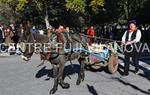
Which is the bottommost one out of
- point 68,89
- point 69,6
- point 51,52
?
point 68,89

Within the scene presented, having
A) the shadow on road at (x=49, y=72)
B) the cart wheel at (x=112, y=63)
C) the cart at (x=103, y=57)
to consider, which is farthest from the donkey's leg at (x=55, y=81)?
the cart wheel at (x=112, y=63)

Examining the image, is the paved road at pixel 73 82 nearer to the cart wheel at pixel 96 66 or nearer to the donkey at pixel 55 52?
the cart wheel at pixel 96 66

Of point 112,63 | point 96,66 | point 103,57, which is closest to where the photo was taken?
point 112,63

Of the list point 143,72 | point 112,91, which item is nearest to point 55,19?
point 143,72

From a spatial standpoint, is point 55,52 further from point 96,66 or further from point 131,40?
point 96,66

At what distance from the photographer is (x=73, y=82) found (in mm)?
13086

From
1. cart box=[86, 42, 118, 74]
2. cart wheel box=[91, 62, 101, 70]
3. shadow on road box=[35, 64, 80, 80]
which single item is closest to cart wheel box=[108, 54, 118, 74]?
cart box=[86, 42, 118, 74]

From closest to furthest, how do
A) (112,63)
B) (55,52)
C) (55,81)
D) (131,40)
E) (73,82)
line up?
(55,52), (55,81), (73,82), (131,40), (112,63)

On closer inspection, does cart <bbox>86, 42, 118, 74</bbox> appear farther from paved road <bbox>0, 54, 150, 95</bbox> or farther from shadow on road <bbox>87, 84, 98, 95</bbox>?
shadow on road <bbox>87, 84, 98, 95</bbox>

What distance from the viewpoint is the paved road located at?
11562 mm

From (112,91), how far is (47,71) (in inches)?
173

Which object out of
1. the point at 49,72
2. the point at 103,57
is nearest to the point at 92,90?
the point at 103,57

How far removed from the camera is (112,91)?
37.9 ft

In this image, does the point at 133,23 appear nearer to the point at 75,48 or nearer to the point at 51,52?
the point at 75,48
